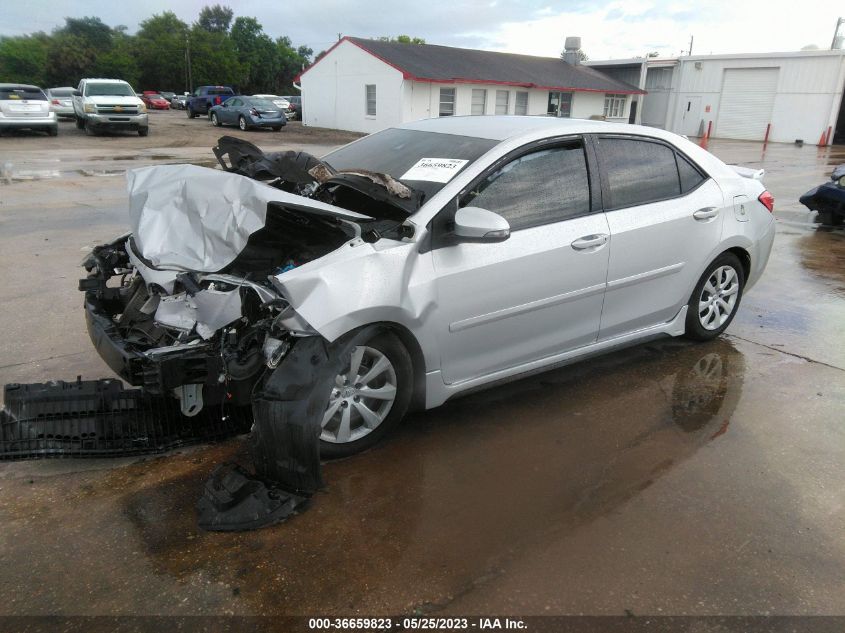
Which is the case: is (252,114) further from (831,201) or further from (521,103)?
(831,201)

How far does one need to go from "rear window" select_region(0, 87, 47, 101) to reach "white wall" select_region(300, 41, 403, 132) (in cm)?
1356

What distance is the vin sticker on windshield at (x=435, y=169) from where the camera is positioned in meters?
3.70

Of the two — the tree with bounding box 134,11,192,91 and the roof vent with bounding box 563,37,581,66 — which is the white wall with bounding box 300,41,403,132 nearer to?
the roof vent with bounding box 563,37,581,66

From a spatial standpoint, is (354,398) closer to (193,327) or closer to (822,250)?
(193,327)

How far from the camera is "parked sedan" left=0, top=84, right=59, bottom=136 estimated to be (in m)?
21.2

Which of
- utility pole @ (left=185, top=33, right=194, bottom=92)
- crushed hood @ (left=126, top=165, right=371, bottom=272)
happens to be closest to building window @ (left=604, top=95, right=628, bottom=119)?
crushed hood @ (left=126, top=165, right=371, bottom=272)

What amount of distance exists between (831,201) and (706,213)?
284 inches

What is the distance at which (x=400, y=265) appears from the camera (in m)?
3.26

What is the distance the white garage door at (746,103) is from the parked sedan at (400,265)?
120 ft

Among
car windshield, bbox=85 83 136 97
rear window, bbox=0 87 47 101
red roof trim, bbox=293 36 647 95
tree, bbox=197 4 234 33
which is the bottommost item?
rear window, bbox=0 87 47 101

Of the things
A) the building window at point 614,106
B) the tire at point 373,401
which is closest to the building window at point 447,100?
the building window at point 614,106

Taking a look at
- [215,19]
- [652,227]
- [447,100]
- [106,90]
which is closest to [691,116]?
[447,100]

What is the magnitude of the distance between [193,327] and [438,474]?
4.63 ft

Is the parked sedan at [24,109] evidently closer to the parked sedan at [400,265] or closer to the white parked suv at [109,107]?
the white parked suv at [109,107]
